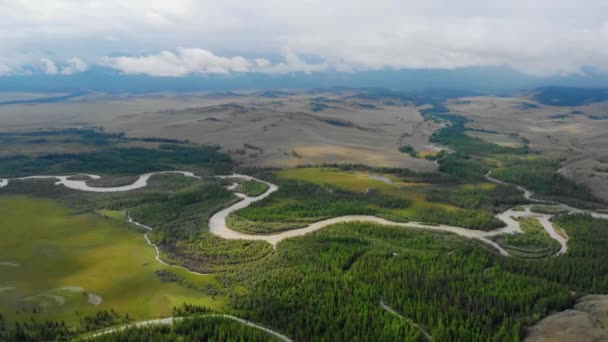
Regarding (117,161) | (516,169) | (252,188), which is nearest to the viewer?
(252,188)

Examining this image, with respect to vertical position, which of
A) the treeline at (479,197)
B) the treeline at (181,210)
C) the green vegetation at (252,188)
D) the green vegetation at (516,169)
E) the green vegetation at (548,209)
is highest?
the green vegetation at (516,169)

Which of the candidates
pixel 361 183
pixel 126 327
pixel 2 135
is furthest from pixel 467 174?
pixel 2 135

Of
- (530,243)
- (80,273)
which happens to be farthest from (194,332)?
(530,243)

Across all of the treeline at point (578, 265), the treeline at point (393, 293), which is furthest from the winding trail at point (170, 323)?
the treeline at point (578, 265)

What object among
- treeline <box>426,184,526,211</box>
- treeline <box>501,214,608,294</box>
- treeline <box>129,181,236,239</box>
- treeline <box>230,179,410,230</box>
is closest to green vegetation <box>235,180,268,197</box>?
treeline <box>129,181,236,239</box>

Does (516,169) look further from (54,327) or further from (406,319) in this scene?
(54,327)

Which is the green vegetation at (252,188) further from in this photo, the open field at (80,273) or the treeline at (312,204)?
the open field at (80,273)
